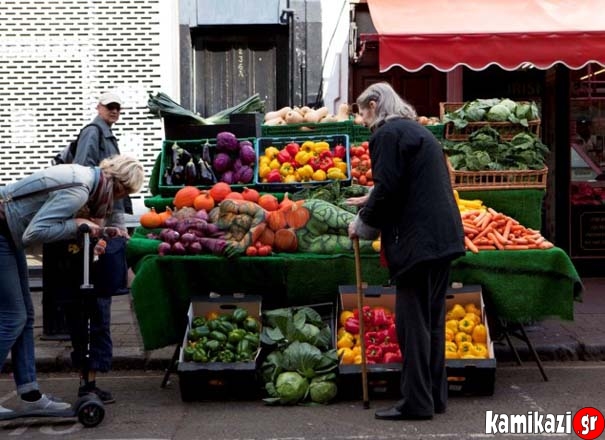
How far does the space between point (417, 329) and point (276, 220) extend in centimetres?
177

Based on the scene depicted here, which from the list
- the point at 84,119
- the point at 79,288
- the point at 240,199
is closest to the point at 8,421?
the point at 79,288

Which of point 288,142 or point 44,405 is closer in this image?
point 44,405

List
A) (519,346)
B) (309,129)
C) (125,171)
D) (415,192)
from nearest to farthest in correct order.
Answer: (415,192), (125,171), (519,346), (309,129)

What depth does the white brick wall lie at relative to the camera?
11867mm

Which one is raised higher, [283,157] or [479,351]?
[283,157]

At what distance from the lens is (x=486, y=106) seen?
345 inches

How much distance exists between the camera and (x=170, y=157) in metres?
8.59

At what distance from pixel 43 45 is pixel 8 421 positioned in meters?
6.85

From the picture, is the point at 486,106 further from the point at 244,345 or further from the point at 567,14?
the point at 244,345

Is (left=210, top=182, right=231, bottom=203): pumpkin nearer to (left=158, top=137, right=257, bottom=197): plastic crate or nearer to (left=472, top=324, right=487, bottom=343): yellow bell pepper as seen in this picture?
(left=158, top=137, right=257, bottom=197): plastic crate

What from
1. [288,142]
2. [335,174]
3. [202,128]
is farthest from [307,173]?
[202,128]

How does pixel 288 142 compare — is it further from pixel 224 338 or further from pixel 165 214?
pixel 224 338

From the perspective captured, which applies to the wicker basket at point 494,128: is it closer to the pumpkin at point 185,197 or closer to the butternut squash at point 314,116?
the butternut squash at point 314,116

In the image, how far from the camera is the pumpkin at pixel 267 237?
712 centimetres
